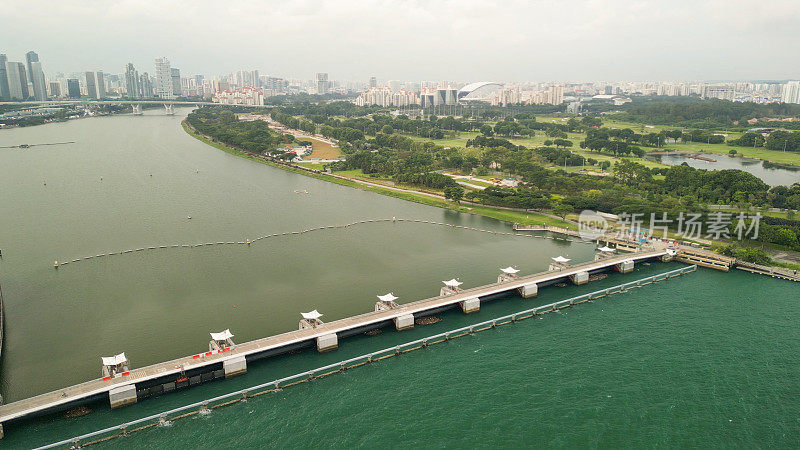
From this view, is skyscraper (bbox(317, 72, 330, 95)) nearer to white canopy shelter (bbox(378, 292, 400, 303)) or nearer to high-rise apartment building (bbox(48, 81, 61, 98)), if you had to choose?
high-rise apartment building (bbox(48, 81, 61, 98))

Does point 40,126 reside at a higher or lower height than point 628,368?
higher

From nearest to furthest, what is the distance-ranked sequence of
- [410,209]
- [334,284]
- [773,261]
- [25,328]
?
[25,328] < [334,284] < [773,261] < [410,209]

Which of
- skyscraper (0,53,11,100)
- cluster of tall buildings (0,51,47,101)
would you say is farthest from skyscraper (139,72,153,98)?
skyscraper (0,53,11,100)

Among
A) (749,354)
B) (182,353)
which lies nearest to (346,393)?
(182,353)

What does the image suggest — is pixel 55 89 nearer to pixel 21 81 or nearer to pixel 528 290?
pixel 21 81

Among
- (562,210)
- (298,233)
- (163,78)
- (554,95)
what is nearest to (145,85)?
(163,78)

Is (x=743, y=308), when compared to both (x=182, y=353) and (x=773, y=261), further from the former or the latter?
(x=182, y=353)

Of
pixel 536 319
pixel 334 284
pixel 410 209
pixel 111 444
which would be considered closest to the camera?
pixel 111 444
